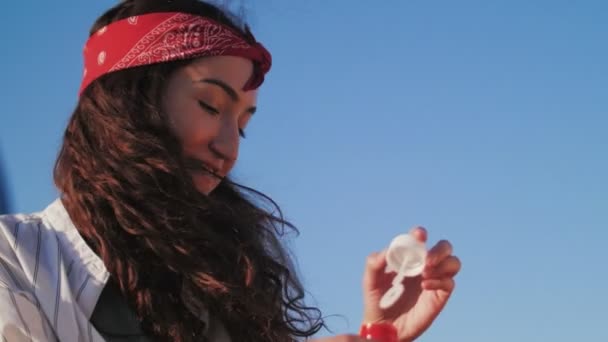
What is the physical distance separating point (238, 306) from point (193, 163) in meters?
0.48

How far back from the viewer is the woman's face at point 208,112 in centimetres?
328

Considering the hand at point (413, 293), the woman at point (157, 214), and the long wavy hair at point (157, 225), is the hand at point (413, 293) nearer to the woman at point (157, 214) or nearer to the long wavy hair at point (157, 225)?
the woman at point (157, 214)

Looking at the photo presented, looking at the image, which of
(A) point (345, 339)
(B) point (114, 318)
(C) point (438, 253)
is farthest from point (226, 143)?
(A) point (345, 339)

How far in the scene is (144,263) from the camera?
3.15 metres

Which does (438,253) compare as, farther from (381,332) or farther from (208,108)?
(208,108)

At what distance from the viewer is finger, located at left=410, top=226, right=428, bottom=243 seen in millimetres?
2557

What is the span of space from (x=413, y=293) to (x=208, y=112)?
964mm

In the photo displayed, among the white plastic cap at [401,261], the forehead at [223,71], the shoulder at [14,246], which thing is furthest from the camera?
the forehead at [223,71]

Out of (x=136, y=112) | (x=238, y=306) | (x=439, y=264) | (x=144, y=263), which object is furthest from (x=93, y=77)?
(x=439, y=264)

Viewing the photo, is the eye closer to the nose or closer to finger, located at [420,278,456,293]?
the nose

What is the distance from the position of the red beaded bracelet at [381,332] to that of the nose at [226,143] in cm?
100

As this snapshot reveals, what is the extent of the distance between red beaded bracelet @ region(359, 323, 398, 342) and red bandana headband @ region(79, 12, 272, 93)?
1230 mm

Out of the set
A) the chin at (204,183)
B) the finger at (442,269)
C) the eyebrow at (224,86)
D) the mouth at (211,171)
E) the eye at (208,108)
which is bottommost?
the chin at (204,183)

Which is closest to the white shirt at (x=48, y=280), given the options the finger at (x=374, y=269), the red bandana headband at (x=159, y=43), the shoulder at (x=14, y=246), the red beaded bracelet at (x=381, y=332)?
the shoulder at (x=14, y=246)
